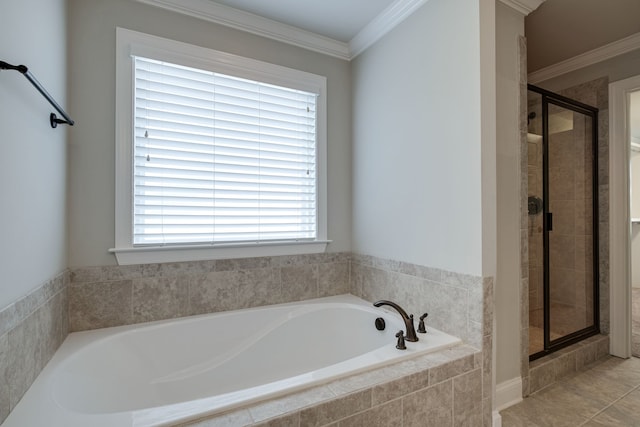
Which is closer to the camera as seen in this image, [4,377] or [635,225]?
[4,377]

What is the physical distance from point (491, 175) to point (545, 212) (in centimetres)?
108

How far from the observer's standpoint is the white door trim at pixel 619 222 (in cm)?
242

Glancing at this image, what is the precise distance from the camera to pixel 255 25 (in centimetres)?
213

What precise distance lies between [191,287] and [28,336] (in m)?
0.86

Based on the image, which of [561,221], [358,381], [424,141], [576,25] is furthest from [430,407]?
[576,25]

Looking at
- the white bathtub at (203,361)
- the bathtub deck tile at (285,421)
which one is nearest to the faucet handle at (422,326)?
the white bathtub at (203,361)

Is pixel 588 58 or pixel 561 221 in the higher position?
pixel 588 58

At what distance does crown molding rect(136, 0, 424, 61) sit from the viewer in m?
1.93

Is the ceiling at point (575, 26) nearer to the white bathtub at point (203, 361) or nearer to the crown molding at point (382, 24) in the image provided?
the crown molding at point (382, 24)

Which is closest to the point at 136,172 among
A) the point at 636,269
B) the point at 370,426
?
the point at 370,426

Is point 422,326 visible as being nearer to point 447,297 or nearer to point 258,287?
point 447,297

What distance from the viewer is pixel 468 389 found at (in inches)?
57.7

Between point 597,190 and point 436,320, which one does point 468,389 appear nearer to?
point 436,320

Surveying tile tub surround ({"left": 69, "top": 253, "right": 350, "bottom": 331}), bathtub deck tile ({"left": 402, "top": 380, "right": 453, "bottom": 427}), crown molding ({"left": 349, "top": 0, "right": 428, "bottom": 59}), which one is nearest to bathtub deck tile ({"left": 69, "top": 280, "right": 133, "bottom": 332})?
tile tub surround ({"left": 69, "top": 253, "right": 350, "bottom": 331})
